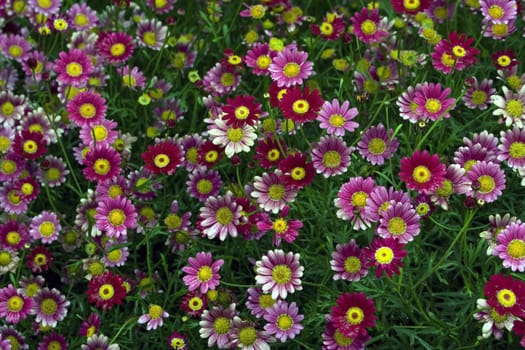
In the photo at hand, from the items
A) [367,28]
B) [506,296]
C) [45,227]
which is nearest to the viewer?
[506,296]

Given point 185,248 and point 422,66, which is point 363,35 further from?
point 185,248

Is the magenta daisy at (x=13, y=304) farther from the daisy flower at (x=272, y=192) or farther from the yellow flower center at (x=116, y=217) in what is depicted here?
the daisy flower at (x=272, y=192)

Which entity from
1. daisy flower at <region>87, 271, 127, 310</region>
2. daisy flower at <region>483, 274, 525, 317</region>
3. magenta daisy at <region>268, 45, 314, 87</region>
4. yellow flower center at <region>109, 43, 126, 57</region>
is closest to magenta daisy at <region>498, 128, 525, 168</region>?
daisy flower at <region>483, 274, 525, 317</region>

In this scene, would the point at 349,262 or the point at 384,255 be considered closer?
the point at 384,255

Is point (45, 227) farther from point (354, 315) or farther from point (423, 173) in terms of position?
point (423, 173)

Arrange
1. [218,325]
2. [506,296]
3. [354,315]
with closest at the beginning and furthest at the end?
1. [506,296]
2. [354,315]
3. [218,325]

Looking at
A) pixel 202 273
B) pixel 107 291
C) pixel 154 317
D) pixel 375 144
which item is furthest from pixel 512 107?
pixel 107 291

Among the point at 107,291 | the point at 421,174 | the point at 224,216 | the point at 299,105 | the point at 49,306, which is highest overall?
the point at 299,105
